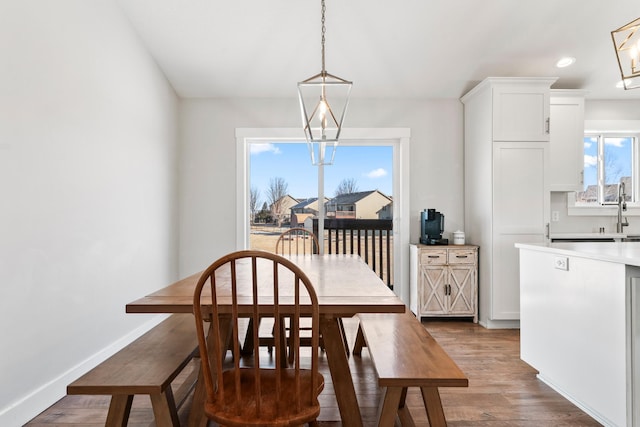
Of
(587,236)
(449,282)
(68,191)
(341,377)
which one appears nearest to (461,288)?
(449,282)

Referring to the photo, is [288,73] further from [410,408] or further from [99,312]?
[410,408]

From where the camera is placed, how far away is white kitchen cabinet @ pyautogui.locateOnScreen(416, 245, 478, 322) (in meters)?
3.89

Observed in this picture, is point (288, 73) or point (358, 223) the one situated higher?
point (288, 73)

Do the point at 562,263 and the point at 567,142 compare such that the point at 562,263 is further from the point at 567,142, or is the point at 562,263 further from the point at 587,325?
the point at 567,142

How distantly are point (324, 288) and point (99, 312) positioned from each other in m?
1.92

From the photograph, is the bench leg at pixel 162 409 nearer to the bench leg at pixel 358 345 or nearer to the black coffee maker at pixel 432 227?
the bench leg at pixel 358 345

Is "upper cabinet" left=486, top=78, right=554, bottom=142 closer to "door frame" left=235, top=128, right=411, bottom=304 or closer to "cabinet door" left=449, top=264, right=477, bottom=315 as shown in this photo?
"door frame" left=235, top=128, right=411, bottom=304

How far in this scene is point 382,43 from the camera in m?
3.54

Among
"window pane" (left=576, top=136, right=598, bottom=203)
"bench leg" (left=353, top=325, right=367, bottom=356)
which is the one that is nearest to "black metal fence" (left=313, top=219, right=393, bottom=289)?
"bench leg" (left=353, top=325, right=367, bottom=356)

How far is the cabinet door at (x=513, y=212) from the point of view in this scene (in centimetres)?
371

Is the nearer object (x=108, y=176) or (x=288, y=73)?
(x=108, y=176)

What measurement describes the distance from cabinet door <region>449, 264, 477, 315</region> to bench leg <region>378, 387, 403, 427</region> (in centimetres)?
255

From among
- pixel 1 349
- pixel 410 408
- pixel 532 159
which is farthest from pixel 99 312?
pixel 532 159

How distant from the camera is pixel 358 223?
4492mm
